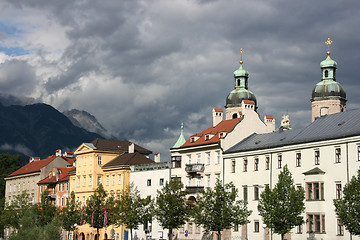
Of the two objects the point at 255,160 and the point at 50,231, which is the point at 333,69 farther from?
the point at 50,231

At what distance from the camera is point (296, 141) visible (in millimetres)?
66250

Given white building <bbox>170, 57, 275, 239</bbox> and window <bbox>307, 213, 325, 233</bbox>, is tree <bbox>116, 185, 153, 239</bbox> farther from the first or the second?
window <bbox>307, 213, 325, 233</bbox>

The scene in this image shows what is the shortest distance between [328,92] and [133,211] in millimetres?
70753

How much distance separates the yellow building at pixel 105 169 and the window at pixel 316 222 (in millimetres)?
40024

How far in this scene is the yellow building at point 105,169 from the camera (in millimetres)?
97312

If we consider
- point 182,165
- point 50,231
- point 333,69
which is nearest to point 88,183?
point 182,165

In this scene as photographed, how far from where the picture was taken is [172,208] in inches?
2918

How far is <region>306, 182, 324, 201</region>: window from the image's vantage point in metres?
61.5

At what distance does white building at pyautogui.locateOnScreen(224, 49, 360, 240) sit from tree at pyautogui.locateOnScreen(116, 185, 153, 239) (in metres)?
13.1

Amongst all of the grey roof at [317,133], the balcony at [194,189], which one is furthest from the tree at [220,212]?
the balcony at [194,189]

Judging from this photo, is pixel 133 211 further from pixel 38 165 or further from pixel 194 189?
pixel 38 165

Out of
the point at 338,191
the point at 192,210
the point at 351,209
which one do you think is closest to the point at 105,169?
the point at 192,210

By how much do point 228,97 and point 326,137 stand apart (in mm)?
90445

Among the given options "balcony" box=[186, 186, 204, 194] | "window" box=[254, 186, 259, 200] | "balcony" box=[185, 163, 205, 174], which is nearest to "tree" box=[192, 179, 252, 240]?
"window" box=[254, 186, 259, 200]
